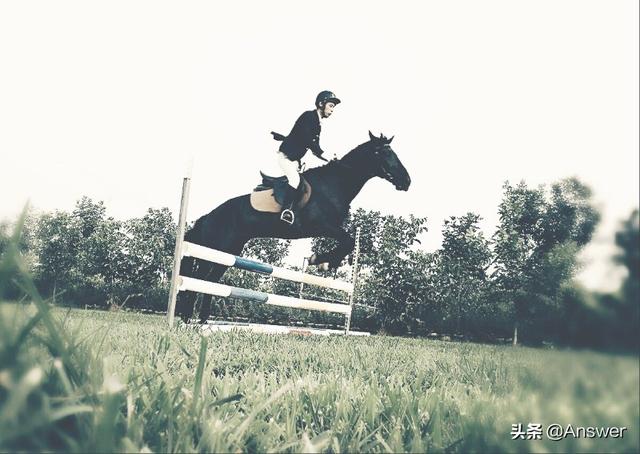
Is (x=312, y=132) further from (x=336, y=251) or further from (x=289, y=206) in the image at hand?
(x=336, y=251)

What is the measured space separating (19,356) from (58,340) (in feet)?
0.63

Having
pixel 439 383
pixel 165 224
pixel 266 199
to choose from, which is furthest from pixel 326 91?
pixel 165 224

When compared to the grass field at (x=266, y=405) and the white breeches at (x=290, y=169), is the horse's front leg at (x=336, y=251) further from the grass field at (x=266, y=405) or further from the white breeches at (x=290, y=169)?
the grass field at (x=266, y=405)

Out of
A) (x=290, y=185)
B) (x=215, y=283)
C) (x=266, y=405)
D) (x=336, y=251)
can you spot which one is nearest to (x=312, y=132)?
(x=290, y=185)

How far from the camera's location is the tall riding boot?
727 centimetres

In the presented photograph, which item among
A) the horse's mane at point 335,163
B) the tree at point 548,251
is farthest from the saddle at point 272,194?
the tree at point 548,251

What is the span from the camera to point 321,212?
7527mm

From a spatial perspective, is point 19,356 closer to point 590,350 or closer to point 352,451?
point 590,350

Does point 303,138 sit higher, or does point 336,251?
point 303,138

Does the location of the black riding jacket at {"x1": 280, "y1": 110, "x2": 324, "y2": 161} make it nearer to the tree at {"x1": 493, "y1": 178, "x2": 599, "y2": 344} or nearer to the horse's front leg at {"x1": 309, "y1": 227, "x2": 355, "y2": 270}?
the horse's front leg at {"x1": 309, "y1": 227, "x2": 355, "y2": 270}

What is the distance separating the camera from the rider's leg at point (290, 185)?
23.9 ft

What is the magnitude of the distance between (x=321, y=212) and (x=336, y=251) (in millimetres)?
670

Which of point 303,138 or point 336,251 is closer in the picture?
point 303,138

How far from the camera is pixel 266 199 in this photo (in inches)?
306
